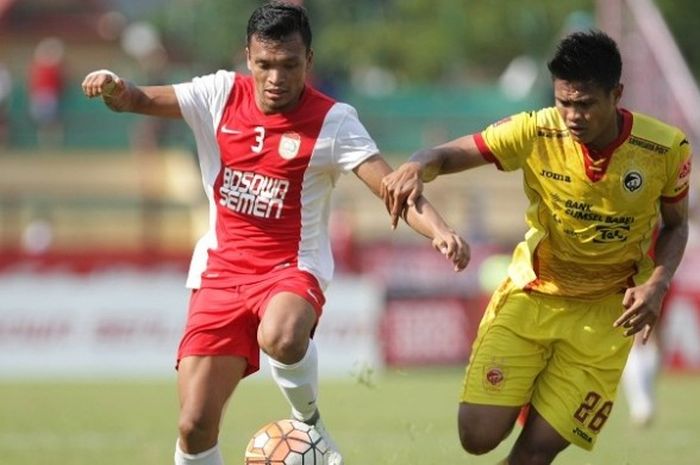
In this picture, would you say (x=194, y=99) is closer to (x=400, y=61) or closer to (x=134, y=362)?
(x=134, y=362)

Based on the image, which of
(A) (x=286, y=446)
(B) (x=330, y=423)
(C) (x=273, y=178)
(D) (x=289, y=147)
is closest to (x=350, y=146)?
(D) (x=289, y=147)

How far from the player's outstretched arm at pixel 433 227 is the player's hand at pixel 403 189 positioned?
0.07 meters

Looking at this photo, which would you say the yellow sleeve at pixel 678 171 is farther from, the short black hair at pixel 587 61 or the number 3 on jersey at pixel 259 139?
the number 3 on jersey at pixel 259 139

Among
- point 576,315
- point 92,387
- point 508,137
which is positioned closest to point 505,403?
point 576,315

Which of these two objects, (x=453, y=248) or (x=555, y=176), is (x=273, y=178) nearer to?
(x=453, y=248)

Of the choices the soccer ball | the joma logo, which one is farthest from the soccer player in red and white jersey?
the joma logo

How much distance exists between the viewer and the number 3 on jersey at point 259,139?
26.0ft

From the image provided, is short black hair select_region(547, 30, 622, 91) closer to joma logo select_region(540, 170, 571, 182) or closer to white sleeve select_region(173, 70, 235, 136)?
joma logo select_region(540, 170, 571, 182)

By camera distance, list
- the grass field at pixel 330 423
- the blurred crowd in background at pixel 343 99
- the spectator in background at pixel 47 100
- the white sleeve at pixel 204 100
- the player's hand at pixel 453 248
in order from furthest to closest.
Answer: the spectator in background at pixel 47 100 < the blurred crowd in background at pixel 343 99 < the grass field at pixel 330 423 < the white sleeve at pixel 204 100 < the player's hand at pixel 453 248

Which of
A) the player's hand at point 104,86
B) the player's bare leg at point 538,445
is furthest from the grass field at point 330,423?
the player's hand at point 104,86

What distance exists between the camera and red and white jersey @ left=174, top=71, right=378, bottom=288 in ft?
25.9

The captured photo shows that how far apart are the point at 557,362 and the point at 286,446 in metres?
1.39

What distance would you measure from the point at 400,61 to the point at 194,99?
117 feet

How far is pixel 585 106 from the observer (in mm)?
7258
